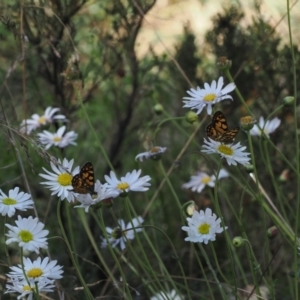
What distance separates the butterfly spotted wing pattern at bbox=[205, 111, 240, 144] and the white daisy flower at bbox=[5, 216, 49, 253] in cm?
29

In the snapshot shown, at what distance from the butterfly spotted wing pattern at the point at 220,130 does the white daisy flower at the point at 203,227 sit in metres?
0.11

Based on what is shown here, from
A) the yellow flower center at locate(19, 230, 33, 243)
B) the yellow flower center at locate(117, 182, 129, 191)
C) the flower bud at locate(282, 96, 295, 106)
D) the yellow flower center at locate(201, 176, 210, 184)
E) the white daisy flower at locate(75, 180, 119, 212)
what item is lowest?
the yellow flower center at locate(19, 230, 33, 243)

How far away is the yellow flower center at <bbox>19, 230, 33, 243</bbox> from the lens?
36.5 inches

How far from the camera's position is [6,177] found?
1.88m

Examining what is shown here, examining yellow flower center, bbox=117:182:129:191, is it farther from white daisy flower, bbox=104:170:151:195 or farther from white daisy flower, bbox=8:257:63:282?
white daisy flower, bbox=8:257:63:282

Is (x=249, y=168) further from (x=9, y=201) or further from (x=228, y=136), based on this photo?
(x=9, y=201)

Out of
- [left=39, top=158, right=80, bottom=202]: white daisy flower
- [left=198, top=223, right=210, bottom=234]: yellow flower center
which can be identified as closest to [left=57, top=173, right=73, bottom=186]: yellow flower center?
[left=39, top=158, right=80, bottom=202]: white daisy flower

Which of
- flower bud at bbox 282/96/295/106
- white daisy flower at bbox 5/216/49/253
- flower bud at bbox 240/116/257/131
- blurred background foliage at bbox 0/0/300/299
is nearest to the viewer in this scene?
white daisy flower at bbox 5/216/49/253

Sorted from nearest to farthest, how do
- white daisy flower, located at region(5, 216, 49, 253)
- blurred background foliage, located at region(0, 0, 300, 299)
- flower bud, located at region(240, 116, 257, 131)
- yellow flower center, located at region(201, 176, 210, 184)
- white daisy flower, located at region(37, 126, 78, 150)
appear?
white daisy flower, located at region(5, 216, 49, 253), flower bud, located at region(240, 116, 257, 131), white daisy flower, located at region(37, 126, 78, 150), yellow flower center, located at region(201, 176, 210, 184), blurred background foliage, located at region(0, 0, 300, 299)

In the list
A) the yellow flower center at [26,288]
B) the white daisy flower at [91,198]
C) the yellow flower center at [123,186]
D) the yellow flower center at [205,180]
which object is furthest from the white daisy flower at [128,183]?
the yellow flower center at [205,180]

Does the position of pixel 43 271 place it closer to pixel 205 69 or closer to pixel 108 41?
pixel 108 41

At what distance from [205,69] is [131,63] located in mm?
295

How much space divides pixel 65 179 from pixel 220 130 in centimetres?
25

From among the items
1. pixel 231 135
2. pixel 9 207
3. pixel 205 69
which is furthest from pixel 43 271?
pixel 205 69
